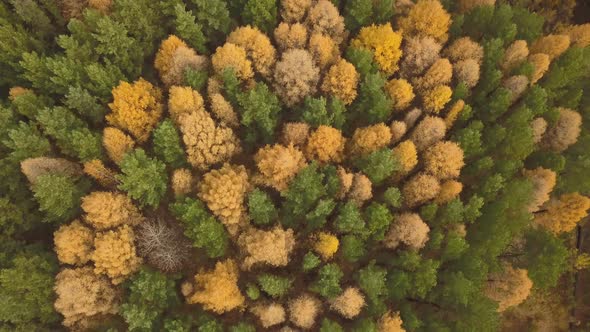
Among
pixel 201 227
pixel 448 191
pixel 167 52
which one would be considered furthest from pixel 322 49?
pixel 201 227

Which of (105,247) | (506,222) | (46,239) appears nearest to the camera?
(105,247)

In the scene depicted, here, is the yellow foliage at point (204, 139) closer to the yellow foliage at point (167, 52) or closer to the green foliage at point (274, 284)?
the yellow foliage at point (167, 52)

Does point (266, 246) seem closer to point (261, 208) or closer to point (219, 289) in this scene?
point (261, 208)

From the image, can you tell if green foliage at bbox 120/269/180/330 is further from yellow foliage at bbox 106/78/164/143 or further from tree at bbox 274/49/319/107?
tree at bbox 274/49/319/107

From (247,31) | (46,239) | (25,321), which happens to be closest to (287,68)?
(247,31)

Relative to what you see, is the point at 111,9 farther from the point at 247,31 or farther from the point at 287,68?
the point at 287,68

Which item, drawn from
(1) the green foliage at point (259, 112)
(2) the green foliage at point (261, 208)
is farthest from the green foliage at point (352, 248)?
(1) the green foliage at point (259, 112)

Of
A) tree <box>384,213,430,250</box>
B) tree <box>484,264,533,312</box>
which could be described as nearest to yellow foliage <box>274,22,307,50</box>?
tree <box>384,213,430,250</box>
